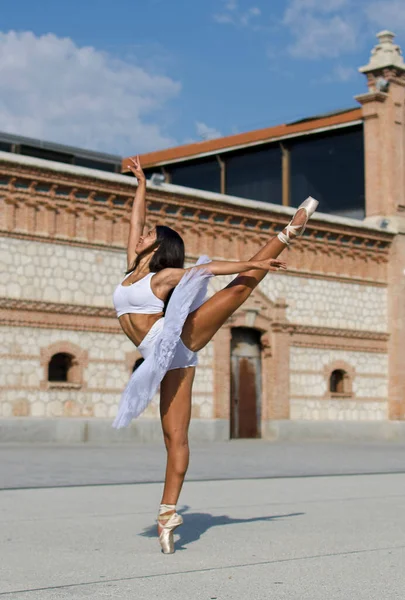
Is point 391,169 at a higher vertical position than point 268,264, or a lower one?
higher

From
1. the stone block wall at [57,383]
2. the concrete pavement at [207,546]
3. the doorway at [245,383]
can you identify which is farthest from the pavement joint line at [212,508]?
the doorway at [245,383]

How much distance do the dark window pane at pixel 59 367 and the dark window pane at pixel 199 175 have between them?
14467 millimetres

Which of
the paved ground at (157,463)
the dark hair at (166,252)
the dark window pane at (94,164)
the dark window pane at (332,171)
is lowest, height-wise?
the paved ground at (157,463)

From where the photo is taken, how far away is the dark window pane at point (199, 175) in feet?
112

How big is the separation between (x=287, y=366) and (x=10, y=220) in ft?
27.5

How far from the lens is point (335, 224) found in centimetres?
2642

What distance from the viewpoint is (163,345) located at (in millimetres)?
5875

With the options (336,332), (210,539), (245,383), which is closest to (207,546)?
(210,539)

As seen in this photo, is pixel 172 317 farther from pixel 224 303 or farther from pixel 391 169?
pixel 391 169

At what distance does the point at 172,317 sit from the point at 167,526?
1.24 metres

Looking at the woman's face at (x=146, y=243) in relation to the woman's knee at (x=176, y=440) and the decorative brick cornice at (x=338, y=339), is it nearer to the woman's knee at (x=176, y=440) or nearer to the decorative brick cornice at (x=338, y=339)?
the woman's knee at (x=176, y=440)

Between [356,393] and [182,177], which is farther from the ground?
[182,177]

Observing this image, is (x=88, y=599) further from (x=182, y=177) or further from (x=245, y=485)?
(x=182, y=177)

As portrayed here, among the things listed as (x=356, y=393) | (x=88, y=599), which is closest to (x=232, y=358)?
(x=356, y=393)
